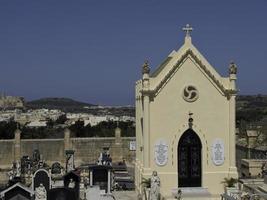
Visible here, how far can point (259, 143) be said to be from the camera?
3416cm

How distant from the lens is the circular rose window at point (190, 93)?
18.8 meters

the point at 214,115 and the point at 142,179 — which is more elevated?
the point at 214,115

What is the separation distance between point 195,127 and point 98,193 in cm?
424

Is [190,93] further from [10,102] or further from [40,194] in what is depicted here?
[10,102]

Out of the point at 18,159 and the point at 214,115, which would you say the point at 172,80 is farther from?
the point at 18,159

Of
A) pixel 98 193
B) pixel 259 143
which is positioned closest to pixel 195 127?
pixel 98 193

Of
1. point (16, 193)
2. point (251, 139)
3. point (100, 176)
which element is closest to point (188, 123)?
point (100, 176)

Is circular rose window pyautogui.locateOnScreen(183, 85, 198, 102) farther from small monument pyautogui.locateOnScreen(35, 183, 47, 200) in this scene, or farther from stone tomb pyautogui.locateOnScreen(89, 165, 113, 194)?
small monument pyautogui.locateOnScreen(35, 183, 47, 200)

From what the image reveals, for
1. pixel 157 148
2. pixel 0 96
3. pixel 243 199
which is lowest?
pixel 243 199

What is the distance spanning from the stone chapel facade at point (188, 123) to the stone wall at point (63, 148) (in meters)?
16.1

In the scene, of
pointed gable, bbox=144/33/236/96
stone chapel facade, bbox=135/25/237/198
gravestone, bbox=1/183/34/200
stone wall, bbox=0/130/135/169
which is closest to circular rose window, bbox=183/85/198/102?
stone chapel facade, bbox=135/25/237/198

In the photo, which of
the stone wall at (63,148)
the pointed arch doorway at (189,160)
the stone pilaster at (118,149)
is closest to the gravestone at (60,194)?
the pointed arch doorway at (189,160)

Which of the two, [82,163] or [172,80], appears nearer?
[172,80]

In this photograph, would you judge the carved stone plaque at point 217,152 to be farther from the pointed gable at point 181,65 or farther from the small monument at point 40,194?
the small monument at point 40,194
